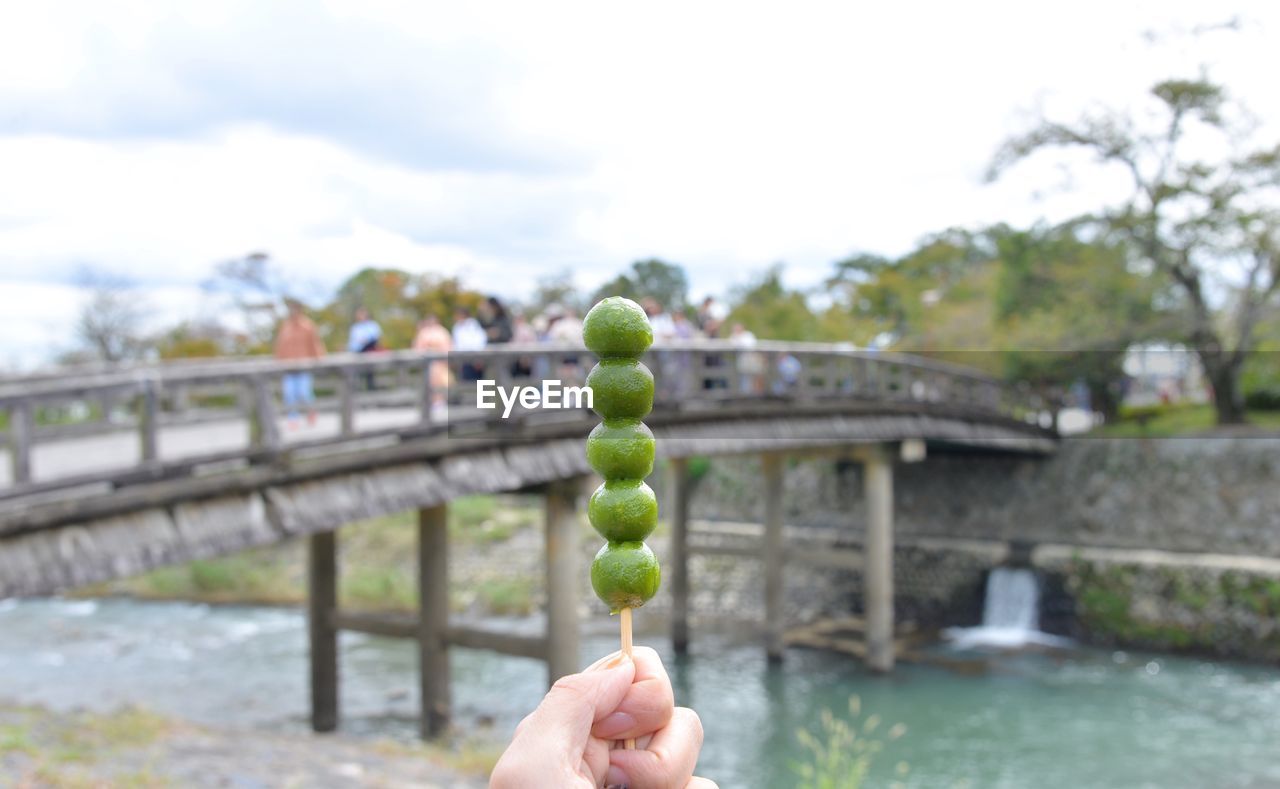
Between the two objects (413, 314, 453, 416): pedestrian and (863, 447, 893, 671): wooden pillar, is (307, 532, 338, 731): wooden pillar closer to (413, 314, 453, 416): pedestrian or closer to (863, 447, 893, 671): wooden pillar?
(413, 314, 453, 416): pedestrian

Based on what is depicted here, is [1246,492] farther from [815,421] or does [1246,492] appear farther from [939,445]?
[815,421]

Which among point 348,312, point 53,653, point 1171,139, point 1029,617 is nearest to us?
point 348,312

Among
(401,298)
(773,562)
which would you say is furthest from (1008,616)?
(401,298)

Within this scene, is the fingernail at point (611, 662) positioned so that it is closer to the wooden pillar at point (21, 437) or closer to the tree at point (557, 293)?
the tree at point (557, 293)

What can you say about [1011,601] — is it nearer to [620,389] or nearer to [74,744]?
[74,744]

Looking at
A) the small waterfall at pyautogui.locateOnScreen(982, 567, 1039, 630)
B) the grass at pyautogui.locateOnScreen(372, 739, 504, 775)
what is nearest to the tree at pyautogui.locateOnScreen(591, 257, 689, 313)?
the grass at pyautogui.locateOnScreen(372, 739, 504, 775)

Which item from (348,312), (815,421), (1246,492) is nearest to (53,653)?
(348,312)
